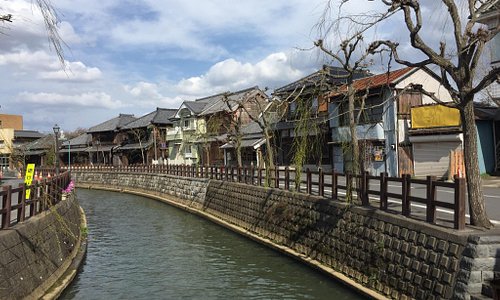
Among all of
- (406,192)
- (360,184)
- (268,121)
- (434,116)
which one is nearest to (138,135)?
(268,121)

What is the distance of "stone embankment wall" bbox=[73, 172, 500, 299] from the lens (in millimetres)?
7379

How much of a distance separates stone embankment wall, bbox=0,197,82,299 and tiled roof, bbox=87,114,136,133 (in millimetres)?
53317

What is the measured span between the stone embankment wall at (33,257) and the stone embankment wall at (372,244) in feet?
22.5

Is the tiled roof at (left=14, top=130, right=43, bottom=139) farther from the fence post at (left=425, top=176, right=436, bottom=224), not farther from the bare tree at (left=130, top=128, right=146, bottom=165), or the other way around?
the fence post at (left=425, top=176, right=436, bottom=224)

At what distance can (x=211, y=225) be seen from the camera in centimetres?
2164

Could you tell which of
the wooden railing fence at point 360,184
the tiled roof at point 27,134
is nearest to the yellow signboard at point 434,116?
the wooden railing fence at point 360,184

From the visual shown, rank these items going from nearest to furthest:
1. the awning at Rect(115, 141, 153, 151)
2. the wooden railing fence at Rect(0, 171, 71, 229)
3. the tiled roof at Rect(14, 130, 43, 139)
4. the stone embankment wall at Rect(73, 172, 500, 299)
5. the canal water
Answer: the stone embankment wall at Rect(73, 172, 500, 299)
the wooden railing fence at Rect(0, 171, 71, 229)
the canal water
the awning at Rect(115, 141, 153, 151)
the tiled roof at Rect(14, 130, 43, 139)

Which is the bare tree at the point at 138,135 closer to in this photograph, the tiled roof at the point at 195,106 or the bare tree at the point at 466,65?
the tiled roof at the point at 195,106

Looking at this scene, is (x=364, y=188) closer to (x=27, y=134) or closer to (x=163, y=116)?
(x=163, y=116)

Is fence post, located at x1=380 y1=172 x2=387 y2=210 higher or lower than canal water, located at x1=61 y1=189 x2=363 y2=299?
higher

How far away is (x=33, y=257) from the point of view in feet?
31.3

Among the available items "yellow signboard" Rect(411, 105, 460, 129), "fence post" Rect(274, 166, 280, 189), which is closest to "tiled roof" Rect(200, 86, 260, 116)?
"yellow signboard" Rect(411, 105, 460, 129)

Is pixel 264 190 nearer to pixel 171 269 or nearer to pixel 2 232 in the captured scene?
pixel 171 269

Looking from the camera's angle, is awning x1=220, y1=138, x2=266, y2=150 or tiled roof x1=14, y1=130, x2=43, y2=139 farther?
tiled roof x1=14, y1=130, x2=43, y2=139
